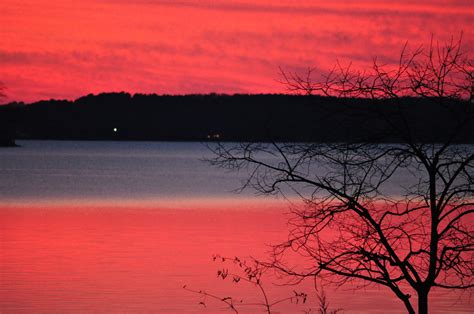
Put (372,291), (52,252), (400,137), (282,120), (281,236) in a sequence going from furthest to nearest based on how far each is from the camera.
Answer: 1. (281,236)
2. (52,252)
3. (372,291)
4. (282,120)
5. (400,137)

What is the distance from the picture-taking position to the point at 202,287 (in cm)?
2358

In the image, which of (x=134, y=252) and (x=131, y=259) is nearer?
(x=131, y=259)

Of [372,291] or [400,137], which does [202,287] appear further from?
[400,137]

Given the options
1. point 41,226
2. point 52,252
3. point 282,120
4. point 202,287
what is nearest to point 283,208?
point 41,226

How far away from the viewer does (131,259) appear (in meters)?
28.6

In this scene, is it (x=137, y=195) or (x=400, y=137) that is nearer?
(x=400, y=137)

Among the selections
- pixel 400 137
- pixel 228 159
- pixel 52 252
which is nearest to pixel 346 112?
pixel 400 137

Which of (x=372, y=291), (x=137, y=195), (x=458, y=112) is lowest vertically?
(x=372, y=291)

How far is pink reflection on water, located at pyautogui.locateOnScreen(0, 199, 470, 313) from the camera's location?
2145 centimetres

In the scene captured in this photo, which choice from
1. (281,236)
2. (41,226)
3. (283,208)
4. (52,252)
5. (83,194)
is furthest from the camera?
(83,194)

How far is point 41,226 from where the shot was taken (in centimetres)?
3966

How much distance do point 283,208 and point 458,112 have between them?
41.4 meters

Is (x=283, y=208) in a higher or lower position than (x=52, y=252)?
higher

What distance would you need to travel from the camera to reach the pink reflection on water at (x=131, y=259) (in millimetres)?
21453
